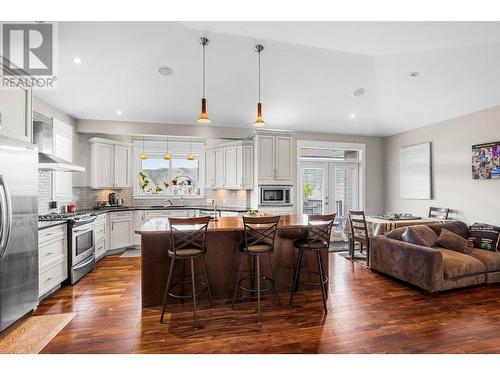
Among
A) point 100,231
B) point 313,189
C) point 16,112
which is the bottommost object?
point 100,231

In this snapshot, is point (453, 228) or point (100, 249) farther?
point (100, 249)

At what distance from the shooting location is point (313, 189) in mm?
6980

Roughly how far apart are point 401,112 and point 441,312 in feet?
13.8

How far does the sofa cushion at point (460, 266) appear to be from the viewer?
3.51 m

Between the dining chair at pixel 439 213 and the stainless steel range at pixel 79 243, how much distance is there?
21.8ft

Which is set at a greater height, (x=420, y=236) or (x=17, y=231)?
(x=17, y=231)

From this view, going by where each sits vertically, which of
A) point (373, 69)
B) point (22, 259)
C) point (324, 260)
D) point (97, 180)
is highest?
point (373, 69)

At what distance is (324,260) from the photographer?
3.74 m

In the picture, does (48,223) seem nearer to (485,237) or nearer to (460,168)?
(485,237)

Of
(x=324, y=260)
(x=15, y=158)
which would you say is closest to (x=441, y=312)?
(x=324, y=260)

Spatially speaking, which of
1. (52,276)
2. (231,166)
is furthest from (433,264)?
(52,276)

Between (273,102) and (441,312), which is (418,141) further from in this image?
(441,312)

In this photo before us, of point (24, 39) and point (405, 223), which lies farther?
point (405, 223)

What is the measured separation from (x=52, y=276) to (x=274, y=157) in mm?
4446
